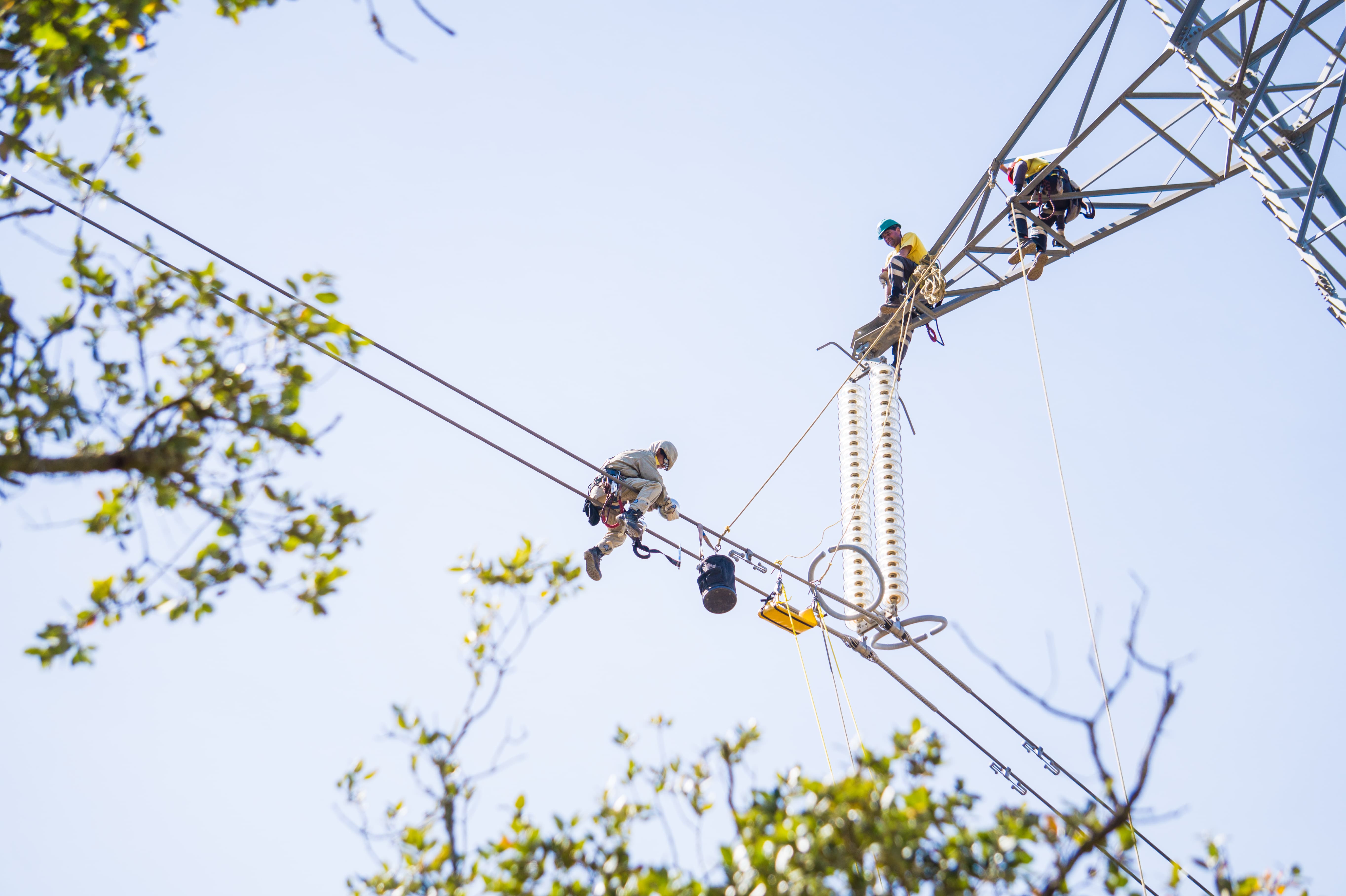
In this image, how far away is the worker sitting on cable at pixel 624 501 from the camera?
994 cm

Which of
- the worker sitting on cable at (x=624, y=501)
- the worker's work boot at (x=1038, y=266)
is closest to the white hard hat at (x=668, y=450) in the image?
the worker sitting on cable at (x=624, y=501)

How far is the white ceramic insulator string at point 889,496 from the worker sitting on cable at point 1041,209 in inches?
70.3

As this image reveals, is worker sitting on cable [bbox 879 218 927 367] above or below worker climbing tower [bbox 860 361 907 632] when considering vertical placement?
above

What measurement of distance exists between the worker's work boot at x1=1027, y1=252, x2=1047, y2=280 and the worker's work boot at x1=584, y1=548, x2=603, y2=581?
15.3 feet

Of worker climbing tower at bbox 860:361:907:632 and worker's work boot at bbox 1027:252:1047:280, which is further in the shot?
worker's work boot at bbox 1027:252:1047:280

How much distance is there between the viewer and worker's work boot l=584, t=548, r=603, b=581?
10.1 m

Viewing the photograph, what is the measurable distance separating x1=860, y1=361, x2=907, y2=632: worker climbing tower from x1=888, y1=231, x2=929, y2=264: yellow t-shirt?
1.47 meters

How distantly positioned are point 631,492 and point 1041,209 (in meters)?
4.57

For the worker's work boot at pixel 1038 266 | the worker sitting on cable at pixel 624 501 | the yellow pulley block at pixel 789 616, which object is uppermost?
the worker's work boot at pixel 1038 266

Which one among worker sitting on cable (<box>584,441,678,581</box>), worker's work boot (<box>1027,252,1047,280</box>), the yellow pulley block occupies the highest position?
worker's work boot (<box>1027,252,1047,280</box>)

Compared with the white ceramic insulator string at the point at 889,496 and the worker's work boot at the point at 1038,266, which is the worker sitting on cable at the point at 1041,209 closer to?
the worker's work boot at the point at 1038,266

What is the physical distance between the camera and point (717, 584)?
9.87 meters

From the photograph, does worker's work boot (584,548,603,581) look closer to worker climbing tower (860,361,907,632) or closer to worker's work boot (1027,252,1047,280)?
worker climbing tower (860,361,907,632)

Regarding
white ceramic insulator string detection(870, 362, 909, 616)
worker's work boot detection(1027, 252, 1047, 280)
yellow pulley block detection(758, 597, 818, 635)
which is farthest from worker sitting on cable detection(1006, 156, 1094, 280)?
yellow pulley block detection(758, 597, 818, 635)
